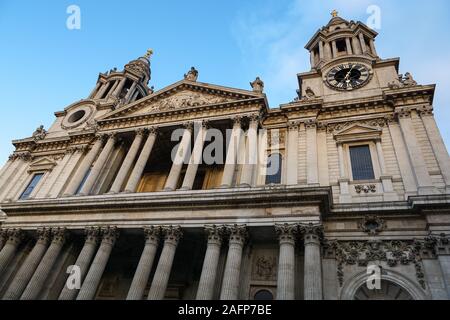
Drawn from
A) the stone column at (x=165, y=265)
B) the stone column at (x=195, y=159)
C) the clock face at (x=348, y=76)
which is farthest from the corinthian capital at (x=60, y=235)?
the clock face at (x=348, y=76)

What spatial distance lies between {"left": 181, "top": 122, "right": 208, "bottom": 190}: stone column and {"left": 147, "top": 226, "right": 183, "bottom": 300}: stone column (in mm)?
2922

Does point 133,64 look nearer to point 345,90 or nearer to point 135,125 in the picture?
point 135,125

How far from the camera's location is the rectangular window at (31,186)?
24734 millimetres

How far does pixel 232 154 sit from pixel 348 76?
1097 centimetres

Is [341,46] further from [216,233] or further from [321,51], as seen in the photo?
[216,233]

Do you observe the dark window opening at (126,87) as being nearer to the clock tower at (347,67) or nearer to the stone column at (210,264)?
the clock tower at (347,67)

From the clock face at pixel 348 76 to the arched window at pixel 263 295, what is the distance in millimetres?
14456

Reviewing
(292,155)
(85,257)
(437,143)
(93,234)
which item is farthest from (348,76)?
(85,257)

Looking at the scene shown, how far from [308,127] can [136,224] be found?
11353 millimetres

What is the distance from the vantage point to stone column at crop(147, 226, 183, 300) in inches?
536

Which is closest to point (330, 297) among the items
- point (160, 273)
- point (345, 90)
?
point (160, 273)

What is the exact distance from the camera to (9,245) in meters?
18.9

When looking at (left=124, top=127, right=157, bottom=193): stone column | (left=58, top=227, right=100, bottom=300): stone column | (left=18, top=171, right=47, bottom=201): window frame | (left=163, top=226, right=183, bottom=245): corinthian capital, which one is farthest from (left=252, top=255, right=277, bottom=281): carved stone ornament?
(left=18, top=171, right=47, bottom=201): window frame

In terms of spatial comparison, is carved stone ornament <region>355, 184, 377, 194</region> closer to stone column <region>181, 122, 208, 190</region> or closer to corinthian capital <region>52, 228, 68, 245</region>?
stone column <region>181, 122, 208, 190</region>
